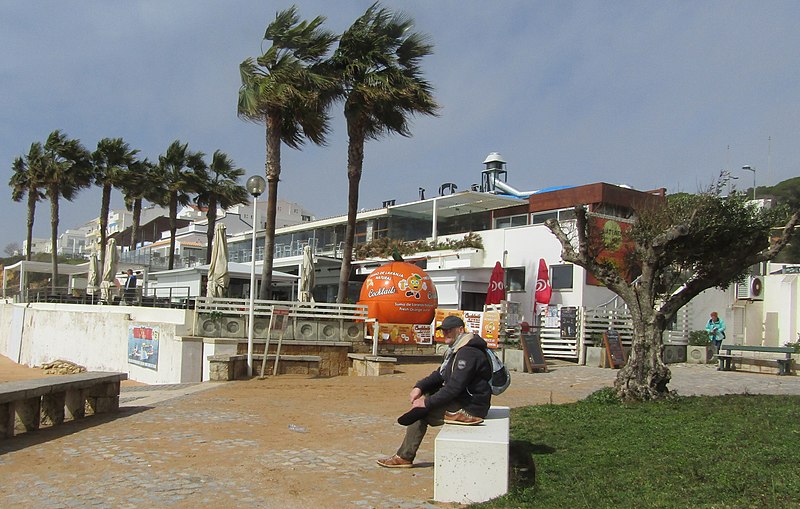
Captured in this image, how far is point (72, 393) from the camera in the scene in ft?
32.9

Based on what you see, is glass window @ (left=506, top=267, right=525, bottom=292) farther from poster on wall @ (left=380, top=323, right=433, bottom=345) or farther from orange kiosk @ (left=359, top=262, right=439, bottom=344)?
orange kiosk @ (left=359, top=262, right=439, bottom=344)

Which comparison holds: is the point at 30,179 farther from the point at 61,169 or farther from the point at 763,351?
the point at 763,351

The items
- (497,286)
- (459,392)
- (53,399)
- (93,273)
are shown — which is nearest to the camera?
(459,392)

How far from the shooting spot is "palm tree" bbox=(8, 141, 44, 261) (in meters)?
42.0

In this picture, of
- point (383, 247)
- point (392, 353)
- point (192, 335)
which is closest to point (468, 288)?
point (383, 247)

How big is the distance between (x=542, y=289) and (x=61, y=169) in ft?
97.6

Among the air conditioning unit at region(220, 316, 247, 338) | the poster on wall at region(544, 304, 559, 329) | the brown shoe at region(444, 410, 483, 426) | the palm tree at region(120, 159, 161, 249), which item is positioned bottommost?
the brown shoe at region(444, 410, 483, 426)

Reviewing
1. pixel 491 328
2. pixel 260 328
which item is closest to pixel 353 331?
pixel 260 328

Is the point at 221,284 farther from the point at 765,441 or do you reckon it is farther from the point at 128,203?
the point at 128,203

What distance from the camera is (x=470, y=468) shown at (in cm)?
547

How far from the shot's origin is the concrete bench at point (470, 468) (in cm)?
542

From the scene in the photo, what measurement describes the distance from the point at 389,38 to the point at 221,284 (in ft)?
30.2

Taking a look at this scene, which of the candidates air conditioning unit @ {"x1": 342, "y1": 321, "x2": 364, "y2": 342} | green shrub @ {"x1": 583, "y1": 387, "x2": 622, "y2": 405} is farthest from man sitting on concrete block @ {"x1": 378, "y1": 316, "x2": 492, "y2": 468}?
air conditioning unit @ {"x1": 342, "y1": 321, "x2": 364, "y2": 342}

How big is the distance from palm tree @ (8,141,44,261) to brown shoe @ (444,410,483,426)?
42.4 m
